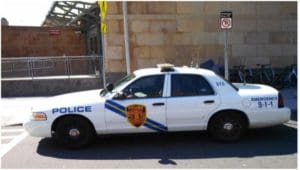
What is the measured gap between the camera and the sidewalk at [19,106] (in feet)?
30.3

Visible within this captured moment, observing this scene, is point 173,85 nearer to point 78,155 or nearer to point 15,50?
point 78,155

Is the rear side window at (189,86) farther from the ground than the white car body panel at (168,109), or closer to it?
farther from the ground

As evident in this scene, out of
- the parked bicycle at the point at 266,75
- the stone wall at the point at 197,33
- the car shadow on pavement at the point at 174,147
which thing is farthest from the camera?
the parked bicycle at the point at 266,75

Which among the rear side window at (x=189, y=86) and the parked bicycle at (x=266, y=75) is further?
the parked bicycle at (x=266, y=75)

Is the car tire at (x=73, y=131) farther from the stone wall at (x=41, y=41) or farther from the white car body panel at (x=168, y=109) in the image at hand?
the stone wall at (x=41, y=41)

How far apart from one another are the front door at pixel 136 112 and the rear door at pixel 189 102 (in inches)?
6.6

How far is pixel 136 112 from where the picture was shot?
6562 mm

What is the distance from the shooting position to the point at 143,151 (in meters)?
6.41

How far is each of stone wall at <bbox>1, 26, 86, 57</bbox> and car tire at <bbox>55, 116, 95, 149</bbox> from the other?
14.3m

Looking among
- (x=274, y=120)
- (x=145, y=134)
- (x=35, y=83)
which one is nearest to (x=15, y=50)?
(x=35, y=83)

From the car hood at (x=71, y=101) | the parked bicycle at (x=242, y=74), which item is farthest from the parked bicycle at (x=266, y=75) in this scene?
the car hood at (x=71, y=101)

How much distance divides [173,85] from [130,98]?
80 centimetres

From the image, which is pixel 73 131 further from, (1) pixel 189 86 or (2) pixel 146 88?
(1) pixel 189 86

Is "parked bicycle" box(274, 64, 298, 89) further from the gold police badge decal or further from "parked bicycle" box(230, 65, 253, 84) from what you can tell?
the gold police badge decal
